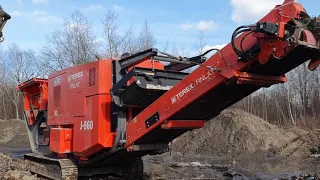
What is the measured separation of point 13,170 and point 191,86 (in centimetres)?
592

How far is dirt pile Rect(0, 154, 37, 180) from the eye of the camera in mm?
8805

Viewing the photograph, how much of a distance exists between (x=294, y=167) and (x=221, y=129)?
21.9 ft

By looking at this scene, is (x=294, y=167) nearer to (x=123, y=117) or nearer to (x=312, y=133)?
(x=312, y=133)

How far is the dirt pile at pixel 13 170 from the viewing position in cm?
880

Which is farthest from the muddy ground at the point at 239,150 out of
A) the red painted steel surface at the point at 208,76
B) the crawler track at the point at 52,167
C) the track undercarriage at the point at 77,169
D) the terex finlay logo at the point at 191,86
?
the terex finlay logo at the point at 191,86

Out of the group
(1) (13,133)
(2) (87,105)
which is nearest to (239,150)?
(2) (87,105)

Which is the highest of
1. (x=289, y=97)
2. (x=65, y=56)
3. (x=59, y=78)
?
(x=65, y=56)

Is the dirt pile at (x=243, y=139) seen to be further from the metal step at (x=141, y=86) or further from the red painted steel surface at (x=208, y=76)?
the red painted steel surface at (x=208, y=76)

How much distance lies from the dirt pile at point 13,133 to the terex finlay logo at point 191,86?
23.2 m

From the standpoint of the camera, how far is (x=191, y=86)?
609 cm

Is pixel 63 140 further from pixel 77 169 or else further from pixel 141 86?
pixel 141 86

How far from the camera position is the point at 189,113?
22.1 ft

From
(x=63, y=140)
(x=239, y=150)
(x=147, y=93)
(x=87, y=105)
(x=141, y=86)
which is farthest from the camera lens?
(x=239, y=150)

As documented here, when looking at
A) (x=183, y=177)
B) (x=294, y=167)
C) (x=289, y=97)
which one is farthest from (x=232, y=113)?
(x=289, y=97)
